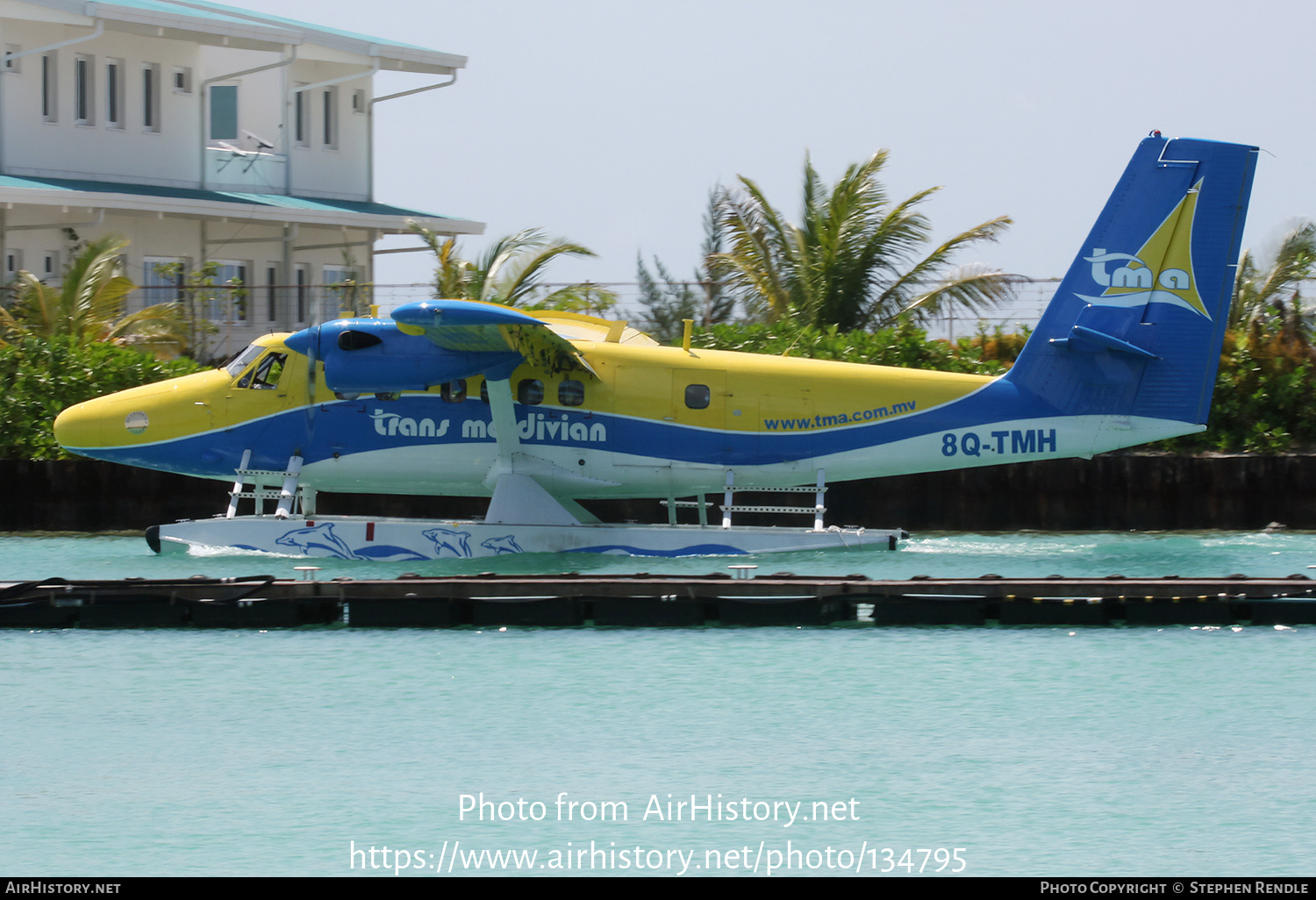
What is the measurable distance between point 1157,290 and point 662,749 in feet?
29.4

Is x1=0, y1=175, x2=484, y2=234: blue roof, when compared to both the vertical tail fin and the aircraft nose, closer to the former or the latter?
the aircraft nose

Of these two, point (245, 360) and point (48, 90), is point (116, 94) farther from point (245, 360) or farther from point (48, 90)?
point (245, 360)

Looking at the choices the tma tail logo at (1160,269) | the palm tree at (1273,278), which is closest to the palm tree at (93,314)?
the tma tail logo at (1160,269)

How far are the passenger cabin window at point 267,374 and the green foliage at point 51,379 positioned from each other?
14.7ft

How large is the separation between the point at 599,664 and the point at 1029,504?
8.61m

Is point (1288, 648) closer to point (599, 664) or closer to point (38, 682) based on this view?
point (599, 664)

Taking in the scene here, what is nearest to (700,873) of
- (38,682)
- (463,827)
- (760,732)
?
(463,827)

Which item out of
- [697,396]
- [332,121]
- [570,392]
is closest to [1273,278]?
[697,396]

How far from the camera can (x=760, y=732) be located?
30.0 ft

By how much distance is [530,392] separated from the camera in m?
15.7

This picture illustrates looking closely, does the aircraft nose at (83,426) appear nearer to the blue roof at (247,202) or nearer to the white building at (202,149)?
the white building at (202,149)

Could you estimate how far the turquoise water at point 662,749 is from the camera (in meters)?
7.12

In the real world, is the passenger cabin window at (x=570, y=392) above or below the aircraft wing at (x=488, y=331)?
below

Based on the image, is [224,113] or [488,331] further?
[224,113]
